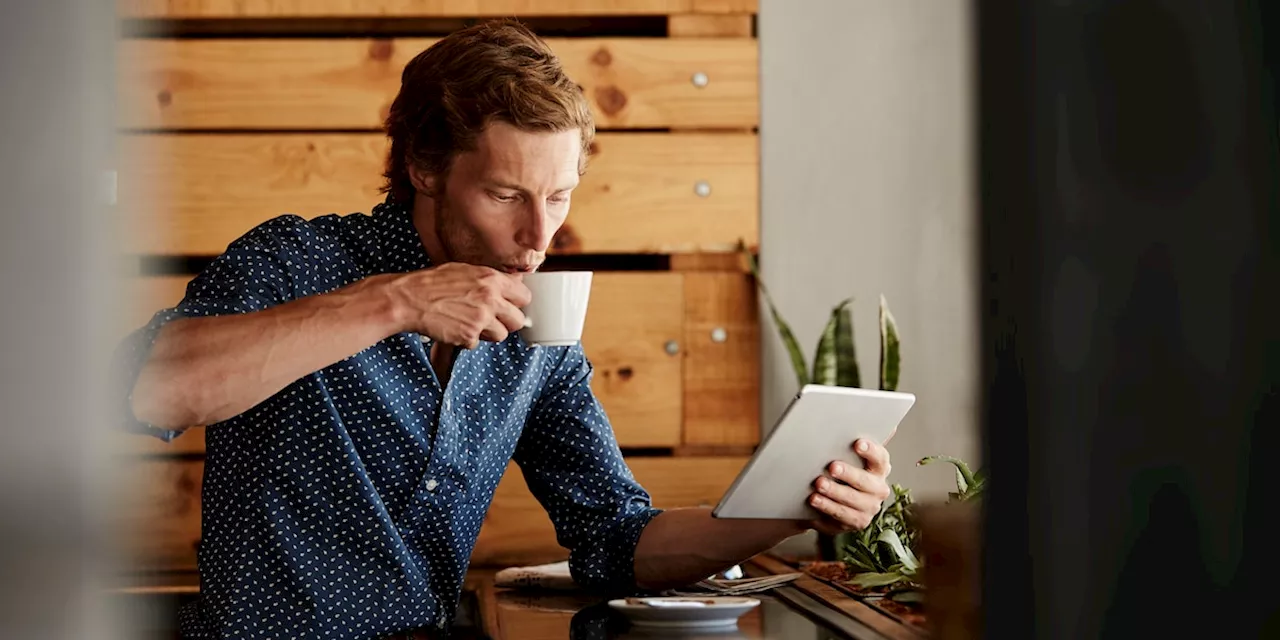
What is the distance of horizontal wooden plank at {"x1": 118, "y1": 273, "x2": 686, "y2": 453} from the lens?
8.21ft

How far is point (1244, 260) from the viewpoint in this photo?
19cm

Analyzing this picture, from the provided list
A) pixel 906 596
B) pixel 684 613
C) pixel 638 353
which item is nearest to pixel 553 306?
pixel 684 613

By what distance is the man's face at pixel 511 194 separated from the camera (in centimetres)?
157

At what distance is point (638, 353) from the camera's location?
2.51 meters

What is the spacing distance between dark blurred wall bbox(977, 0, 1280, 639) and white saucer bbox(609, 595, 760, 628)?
3.39 feet

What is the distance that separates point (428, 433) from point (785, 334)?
3.31 feet

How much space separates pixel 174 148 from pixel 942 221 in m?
2.26

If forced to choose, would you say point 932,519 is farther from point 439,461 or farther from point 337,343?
point 439,461

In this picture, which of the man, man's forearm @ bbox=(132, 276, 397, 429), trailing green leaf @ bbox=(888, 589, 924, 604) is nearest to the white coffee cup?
the man

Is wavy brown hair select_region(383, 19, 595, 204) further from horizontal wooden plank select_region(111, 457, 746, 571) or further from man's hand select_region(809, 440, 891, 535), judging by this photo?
horizontal wooden plank select_region(111, 457, 746, 571)

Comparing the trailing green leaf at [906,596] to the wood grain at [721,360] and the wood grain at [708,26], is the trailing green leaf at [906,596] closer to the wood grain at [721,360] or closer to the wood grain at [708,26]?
the wood grain at [721,360]

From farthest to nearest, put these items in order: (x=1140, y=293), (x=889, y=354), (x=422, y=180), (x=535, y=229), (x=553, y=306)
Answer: (x=889, y=354) → (x=422, y=180) → (x=535, y=229) → (x=553, y=306) → (x=1140, y=293)

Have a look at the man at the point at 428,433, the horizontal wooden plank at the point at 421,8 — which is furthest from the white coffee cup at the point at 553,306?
the horizontal wooden plank at the point at 421,8

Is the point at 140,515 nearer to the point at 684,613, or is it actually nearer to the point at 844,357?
the point at 684,613
